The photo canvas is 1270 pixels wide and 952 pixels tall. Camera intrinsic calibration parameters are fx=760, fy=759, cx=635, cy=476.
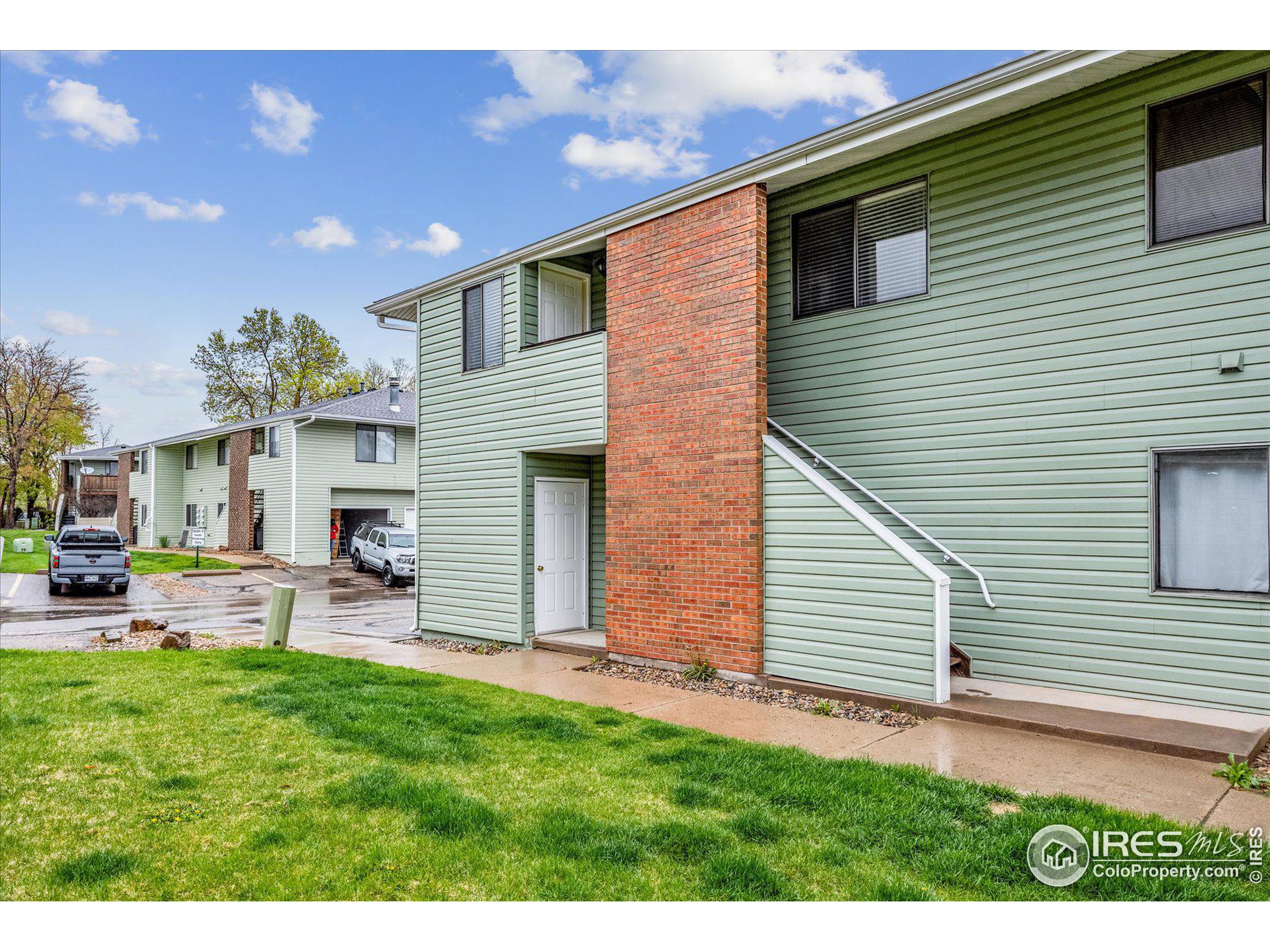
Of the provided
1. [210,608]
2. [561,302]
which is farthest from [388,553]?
[561,302]

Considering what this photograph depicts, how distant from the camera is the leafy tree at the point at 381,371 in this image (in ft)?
161

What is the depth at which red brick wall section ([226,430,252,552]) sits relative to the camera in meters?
30.2

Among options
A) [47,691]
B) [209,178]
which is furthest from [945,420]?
[209,178]

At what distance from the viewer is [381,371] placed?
50.0 meters

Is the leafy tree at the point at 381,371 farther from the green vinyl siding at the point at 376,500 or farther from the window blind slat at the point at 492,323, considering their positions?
the window blind slat at the point at 492,323

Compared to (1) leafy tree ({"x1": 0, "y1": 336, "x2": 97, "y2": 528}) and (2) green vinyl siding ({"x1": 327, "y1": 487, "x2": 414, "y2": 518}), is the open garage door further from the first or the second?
(1) leafy tree ({"x1": 0, "y1": 336, "x2": 97, "y2": 528})

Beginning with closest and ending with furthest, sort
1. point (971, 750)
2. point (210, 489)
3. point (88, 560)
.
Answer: point (971, 750) < point (88, 560) < point (210, 489)

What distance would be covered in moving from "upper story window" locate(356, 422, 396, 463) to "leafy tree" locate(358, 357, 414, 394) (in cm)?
1933

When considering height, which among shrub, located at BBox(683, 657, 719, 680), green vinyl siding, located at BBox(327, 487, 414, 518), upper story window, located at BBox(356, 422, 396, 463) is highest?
upper story window, located at BBox(356, 422, 396, 463)

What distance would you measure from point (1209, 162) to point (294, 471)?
1068 inches

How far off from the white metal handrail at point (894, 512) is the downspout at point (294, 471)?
2267 centimetres

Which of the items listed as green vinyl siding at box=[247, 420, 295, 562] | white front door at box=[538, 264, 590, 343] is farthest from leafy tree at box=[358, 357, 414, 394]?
white front door at box=[538, 264, 590, 343]

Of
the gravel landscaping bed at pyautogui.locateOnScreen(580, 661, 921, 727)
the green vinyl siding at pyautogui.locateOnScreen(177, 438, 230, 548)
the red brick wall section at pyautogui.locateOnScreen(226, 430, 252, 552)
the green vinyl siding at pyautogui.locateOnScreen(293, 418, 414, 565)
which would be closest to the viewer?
the gravel landscaping bed at pyautogui.locateOnScreen(580, 661, 921, 727)

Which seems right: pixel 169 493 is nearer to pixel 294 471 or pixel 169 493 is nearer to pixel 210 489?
pixel 210 489
